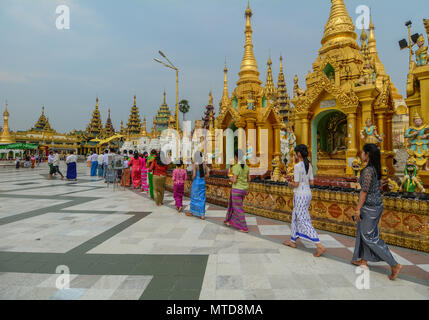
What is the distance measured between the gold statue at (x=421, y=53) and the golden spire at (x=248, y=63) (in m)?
8.68

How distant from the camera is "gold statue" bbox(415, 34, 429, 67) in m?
6.17

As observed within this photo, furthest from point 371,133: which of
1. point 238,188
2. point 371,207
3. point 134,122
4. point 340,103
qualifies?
point 134,122

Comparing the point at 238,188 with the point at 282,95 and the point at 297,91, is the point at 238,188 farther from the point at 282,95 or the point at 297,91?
the point at 282,95

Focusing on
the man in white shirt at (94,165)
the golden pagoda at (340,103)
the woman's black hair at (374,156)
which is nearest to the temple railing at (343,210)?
the woman's black hair at (374,156)

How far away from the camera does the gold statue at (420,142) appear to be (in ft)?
18.8

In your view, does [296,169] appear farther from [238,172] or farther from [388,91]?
[388,91]

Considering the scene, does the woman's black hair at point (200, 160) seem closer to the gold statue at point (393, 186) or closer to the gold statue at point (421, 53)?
the gold statue at point (393, 186)

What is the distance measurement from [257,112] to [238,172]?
7.66 m

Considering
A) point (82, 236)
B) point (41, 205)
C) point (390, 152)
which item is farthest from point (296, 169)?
point (41, 205)

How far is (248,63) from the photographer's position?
1452 centimetres

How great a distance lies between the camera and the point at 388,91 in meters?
8.72

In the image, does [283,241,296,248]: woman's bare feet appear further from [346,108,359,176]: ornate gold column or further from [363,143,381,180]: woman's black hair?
[346,108,359,176]: ornate gold column

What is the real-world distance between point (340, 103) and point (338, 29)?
160 inches

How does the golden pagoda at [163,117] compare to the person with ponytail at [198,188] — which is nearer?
the person with ponytail at [198,188]
